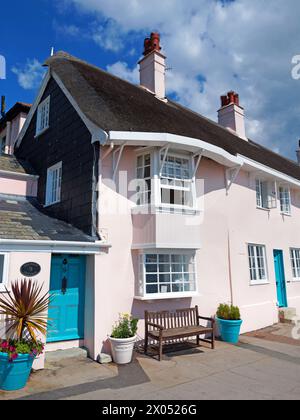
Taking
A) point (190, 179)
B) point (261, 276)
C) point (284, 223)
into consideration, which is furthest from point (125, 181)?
point (284, 223)

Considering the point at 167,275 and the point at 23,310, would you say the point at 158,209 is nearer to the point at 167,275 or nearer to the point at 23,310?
the point at 167,275

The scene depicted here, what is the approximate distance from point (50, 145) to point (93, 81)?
2606mm

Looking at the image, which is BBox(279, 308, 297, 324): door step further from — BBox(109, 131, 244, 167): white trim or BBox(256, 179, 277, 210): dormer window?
BBox(109, 131, 244, 167): white trim

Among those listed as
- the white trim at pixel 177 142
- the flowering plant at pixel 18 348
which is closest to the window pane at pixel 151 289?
the flowering plant at pixel 18 348

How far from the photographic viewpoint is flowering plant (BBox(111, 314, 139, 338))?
7.23 metres

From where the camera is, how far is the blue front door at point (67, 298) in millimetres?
7621

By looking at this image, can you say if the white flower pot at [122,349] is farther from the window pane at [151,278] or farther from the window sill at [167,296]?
the window pane at [151,278]

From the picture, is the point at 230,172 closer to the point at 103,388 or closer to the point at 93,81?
the point at 93,81

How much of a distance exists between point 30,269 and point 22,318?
1.16 m

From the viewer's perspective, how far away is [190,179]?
938cm

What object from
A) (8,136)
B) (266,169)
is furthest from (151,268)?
(8,136)

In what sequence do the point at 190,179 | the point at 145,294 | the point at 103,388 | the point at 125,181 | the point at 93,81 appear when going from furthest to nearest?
the point at 93,81, the point at 190,179, the point at 125,181, the point at 145,294, the point at 103,388

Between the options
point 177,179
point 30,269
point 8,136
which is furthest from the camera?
point 8,136

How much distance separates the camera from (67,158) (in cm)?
977
